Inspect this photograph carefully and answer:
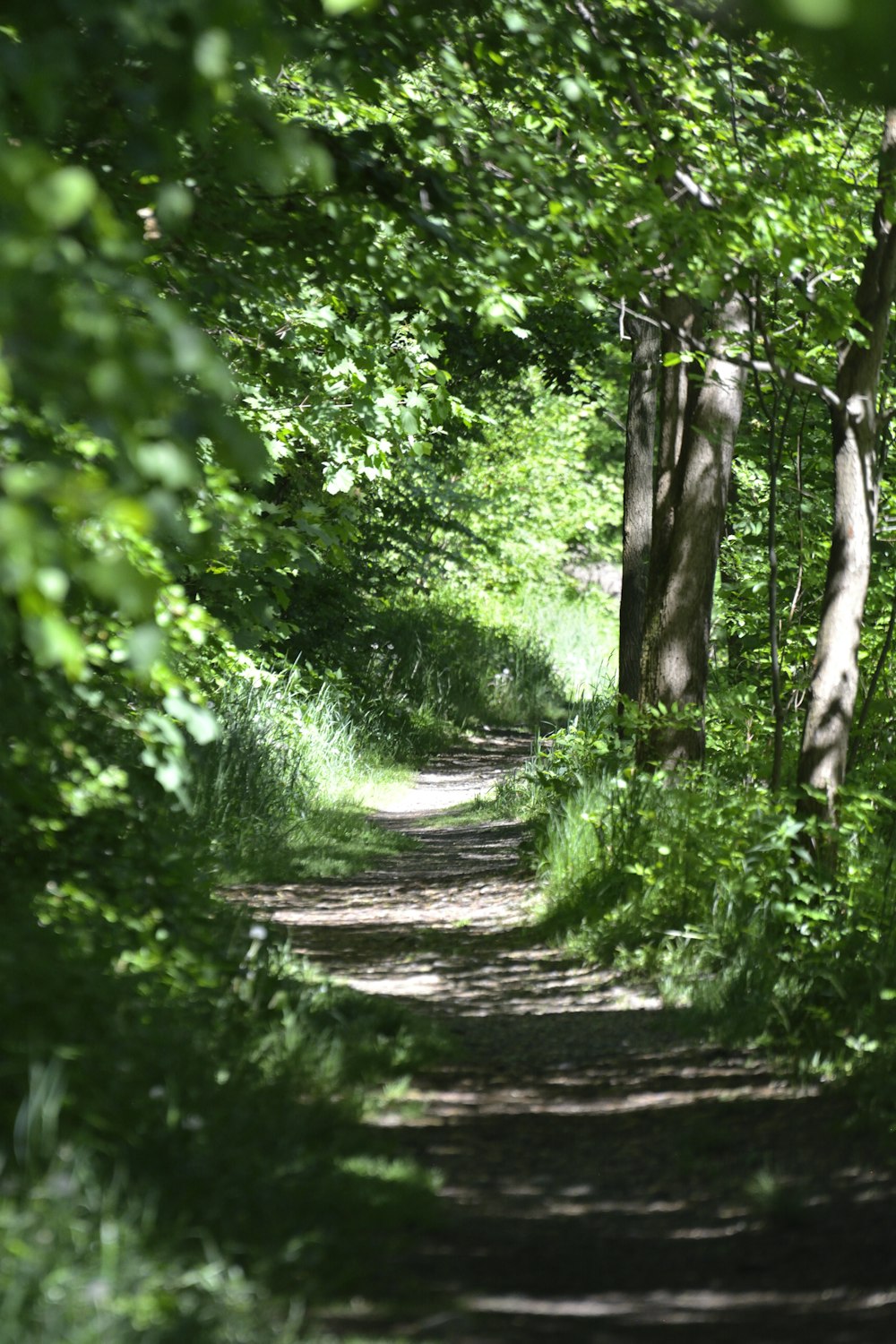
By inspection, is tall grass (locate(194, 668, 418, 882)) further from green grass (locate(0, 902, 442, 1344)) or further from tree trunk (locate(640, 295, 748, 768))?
green grass (locate(0, 902, 442, 1344))

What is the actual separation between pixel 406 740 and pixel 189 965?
10334mm

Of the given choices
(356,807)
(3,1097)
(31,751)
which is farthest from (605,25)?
(356,807)

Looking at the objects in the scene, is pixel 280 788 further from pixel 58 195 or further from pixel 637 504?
pixel 58 195

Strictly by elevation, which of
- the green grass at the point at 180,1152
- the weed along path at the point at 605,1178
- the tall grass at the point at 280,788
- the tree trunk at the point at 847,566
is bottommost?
the weed along path at the point at 605,1178

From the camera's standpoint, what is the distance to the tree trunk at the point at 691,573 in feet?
26.3

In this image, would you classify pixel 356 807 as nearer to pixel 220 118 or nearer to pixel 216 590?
pixel 216 590

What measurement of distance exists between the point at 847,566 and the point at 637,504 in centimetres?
457

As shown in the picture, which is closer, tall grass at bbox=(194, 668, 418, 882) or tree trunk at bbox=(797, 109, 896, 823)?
tree trunk at bbox=(797, 109, 896, 823)

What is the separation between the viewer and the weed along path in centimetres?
299

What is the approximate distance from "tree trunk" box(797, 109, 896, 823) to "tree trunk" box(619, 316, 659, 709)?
14.1ft

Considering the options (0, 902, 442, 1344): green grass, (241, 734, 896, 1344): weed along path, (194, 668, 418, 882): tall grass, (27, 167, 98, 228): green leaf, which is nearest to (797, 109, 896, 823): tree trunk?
(241, 734, 896, 1344): weed along path

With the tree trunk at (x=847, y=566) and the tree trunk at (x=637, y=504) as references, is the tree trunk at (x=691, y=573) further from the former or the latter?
the tree trunk at (x=847, y=566)

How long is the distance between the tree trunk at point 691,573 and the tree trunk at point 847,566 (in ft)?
7.35

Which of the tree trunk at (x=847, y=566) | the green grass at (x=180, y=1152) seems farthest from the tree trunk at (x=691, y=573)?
the green grass at (x=180, y=1152)
